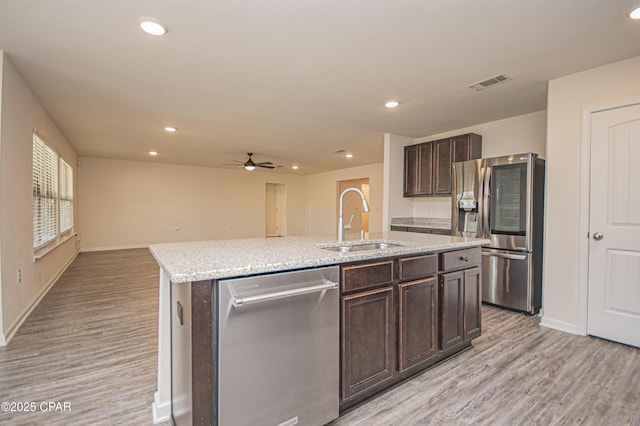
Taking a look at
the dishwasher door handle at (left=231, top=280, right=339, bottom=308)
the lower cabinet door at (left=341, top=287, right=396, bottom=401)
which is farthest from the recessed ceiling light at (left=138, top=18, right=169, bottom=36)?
the lower cabinet door at (left=341, top=287, right=396, bottom=401)

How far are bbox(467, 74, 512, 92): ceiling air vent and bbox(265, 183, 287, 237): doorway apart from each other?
8371mm

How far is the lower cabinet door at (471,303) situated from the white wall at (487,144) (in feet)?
8.08

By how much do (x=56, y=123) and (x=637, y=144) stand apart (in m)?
7.06

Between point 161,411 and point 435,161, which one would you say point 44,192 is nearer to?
point 161,411

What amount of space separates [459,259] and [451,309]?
1.28 ft

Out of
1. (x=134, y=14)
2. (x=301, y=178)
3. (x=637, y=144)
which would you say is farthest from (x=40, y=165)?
(x=301, y=178)

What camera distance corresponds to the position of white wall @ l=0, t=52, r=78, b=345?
8.54ft

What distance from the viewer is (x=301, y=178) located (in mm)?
11289

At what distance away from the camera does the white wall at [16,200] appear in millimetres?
2602

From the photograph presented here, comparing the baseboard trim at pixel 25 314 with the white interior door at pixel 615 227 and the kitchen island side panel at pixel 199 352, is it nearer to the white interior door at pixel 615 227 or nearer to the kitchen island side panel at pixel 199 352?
the kitchen island side panel at pixel 199 352

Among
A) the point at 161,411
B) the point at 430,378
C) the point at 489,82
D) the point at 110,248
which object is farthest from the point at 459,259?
the point at 110,248

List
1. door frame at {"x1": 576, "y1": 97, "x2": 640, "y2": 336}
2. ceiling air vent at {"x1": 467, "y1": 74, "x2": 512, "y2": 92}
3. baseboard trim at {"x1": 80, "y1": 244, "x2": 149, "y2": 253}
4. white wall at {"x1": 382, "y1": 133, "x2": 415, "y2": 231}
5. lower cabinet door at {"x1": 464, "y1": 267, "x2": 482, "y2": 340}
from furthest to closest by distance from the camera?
baseboard trim at {"x1": 80, "y1": 244, "x2": 149, "y2": 253}, white wall at {"x1": 382, "y1": 133, "x2": 415, "y2": 231}, ceiling air vent at {"x1": 467, "y1": 74, "x2": 512, "y2": 92}, door frame at {"x1": 576, "y1": 97, "x2": 640, "y2": 336}, lower cabinet door at {"x1": 464, "y1": 267, "x2": 482, "y2": 340}

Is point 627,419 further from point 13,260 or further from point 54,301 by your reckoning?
point 54,301

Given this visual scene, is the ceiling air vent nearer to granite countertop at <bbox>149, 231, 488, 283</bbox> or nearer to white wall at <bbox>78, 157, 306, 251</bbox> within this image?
granite countertop at <bbox>149, 231, 488, 283</bbox>
